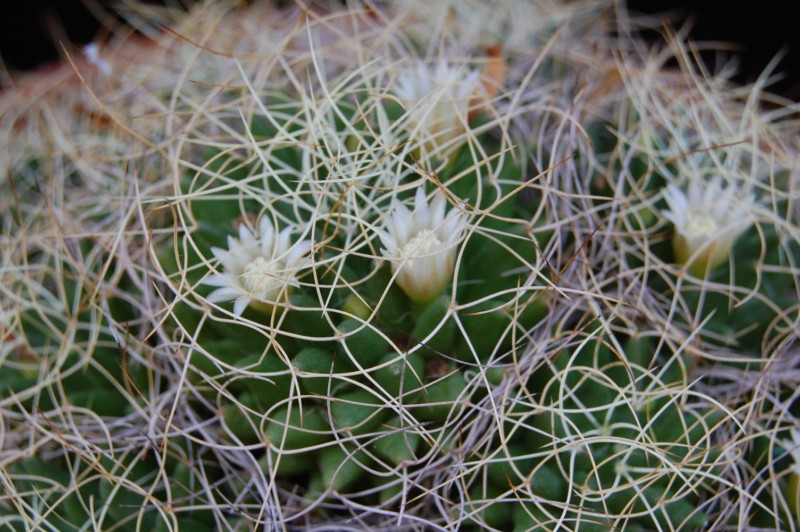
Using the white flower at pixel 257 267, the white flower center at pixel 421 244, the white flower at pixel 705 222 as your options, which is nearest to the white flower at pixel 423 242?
the white flower center at pixel 421 244

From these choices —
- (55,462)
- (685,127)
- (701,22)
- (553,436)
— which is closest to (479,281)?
(553,436)

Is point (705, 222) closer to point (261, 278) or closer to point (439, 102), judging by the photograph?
point (439, 102)

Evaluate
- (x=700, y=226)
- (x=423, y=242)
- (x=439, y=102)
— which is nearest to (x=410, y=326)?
(x=423, y=242)

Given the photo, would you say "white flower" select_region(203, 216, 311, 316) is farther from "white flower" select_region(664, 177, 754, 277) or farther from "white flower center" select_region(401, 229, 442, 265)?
"white flower" select_region(664, 177, 754, 277)

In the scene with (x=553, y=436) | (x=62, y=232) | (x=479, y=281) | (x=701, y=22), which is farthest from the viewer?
(x=701, y=22)

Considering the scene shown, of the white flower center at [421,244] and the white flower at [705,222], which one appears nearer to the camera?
the white flower center at [421,244]

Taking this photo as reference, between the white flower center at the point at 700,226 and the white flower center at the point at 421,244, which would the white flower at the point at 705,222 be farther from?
the white flower center at the point at 421,244

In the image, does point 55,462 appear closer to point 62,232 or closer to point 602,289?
point 62,232
